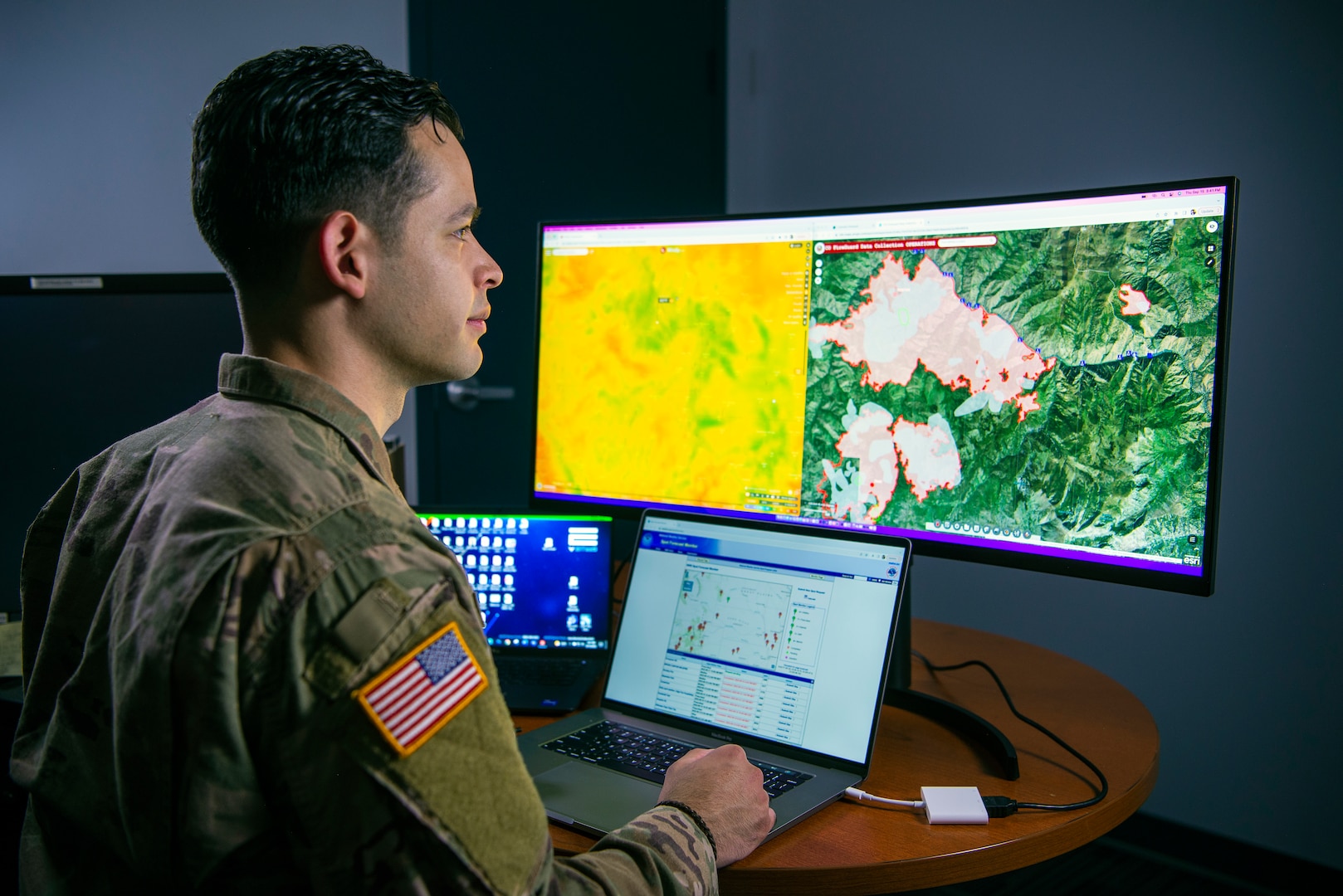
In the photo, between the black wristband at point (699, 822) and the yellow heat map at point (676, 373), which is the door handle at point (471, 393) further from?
the black wristband at point (699, 822)

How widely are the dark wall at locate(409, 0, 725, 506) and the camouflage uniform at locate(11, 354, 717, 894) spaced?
1.49 m

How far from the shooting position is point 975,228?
1057 mm

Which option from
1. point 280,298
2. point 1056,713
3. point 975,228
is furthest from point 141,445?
point 1056,713

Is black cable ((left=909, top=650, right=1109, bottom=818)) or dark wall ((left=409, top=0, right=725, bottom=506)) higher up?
dark wall ((left=409, top=0, right=725, bottom=506))

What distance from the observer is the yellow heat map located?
46.4 inches

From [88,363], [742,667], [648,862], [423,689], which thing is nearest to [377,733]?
A: [423,689]

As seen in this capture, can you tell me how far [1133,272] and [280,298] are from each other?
2.83ft

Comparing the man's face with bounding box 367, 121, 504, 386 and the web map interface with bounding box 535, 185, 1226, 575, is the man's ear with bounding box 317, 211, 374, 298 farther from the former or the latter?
the web map interface with bounding box 535, 185, 1226, 575

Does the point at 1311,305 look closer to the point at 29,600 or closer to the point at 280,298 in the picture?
the point at 280,298

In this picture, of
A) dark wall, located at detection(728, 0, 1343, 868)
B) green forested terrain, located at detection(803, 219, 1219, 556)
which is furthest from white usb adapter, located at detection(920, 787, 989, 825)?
dark wall, located at detection(728, 0, 1343, 868)

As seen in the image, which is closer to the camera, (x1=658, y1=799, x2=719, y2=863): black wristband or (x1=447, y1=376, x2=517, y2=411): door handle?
(x1=658, y1=799, x2=719, y2=863): black wristband

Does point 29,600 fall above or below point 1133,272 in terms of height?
below

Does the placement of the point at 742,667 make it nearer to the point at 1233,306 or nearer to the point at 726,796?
the point at 726,796

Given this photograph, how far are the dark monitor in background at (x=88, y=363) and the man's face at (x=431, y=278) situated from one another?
59 centimetres
